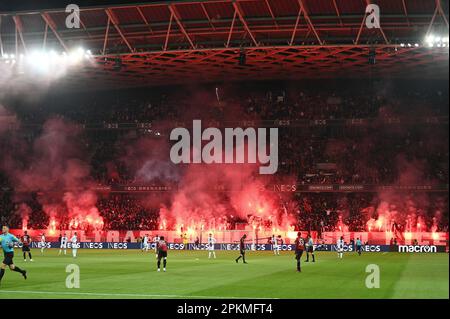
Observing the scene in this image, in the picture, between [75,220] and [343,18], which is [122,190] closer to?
[75,220]

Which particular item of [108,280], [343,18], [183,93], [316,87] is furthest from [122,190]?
[108,280]

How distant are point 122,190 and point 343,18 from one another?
29.6 metres

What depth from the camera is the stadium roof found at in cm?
4188

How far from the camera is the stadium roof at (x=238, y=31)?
41875mm

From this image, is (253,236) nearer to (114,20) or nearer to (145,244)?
(145,244)

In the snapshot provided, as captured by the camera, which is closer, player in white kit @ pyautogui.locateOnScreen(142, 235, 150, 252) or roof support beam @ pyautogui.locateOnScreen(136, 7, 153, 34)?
roof support beam @ pyautogui.locateOnScreen(136, 7, 153, 34)

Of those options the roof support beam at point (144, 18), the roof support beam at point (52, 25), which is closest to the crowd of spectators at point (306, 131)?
the roof support beam at point (144, 18)

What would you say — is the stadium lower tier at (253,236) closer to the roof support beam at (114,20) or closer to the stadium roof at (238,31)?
the stadium roof at (238,31)

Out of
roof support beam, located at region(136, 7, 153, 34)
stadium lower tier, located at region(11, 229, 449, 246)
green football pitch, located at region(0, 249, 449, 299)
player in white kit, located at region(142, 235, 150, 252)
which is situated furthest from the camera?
player in white kit, located at region(142, 235, 150, 252)

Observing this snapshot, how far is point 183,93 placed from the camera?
65.8 meters

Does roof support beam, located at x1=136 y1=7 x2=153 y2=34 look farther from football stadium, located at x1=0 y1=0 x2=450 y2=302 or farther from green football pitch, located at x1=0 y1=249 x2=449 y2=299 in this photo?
green football pitch, located at x1=0 y1=249 x2=449 y2=299

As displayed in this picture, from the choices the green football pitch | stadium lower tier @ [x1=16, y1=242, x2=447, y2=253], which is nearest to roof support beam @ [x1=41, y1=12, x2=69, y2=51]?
stadium lower tier @ [x1=16, y1=242, x2=447, y2=253]

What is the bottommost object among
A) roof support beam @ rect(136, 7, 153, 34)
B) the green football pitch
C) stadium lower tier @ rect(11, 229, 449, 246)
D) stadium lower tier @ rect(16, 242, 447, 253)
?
the green football pitch

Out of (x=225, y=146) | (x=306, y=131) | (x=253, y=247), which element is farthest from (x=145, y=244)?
(x=306, y=131)
